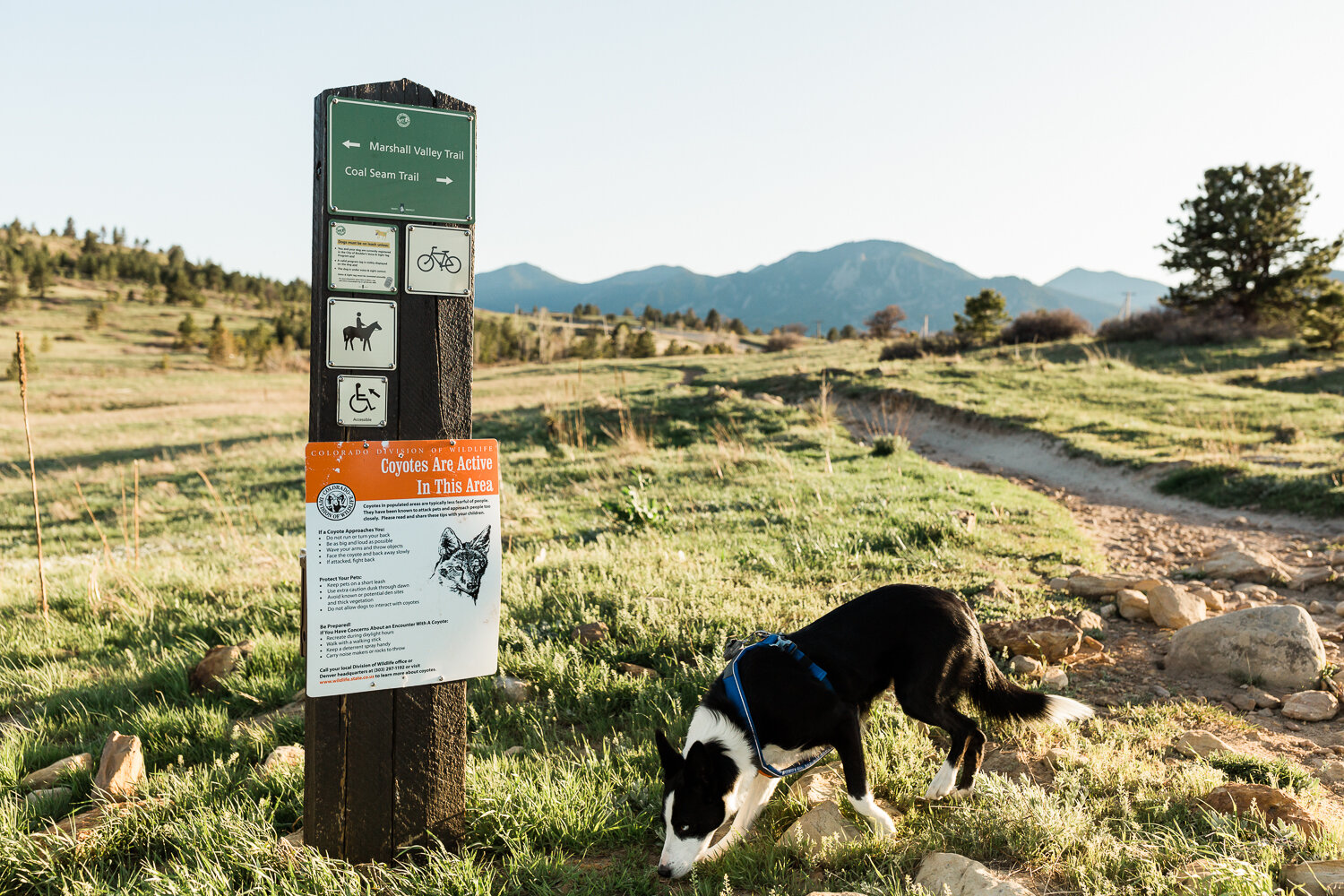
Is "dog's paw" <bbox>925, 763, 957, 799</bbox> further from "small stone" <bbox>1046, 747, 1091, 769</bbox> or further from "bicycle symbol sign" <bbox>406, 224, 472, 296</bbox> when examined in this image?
"bicycle symbol sign" <bbox>406, 224, 472, 296</bbox>

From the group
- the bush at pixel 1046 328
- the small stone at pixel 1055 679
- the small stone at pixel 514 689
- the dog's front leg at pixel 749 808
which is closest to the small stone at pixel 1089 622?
the small stone at pixel 1055 679

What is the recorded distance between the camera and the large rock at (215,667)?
4555 mm

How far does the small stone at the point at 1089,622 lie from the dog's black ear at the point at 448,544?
4.20m

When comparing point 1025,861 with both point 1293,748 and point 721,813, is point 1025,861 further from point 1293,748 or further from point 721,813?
point 1293,748

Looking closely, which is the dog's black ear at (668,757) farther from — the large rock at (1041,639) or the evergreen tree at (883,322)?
the evergreen tree at (883,322)

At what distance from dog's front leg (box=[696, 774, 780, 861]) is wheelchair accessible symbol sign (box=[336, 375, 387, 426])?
1.92 metres

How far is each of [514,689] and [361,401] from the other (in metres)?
2.24

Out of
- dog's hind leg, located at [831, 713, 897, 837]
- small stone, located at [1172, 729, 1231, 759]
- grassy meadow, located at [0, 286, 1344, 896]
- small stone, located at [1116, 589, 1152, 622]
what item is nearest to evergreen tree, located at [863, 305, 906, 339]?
grassy meadow, located at [0, 286, 1344, 896]

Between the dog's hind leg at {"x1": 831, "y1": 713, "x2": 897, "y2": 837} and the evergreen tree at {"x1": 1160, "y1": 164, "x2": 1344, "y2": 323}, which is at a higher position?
the evergreen tree at {"x1": 1160, "y1": 164, "x2": 1344, "y2": 323}

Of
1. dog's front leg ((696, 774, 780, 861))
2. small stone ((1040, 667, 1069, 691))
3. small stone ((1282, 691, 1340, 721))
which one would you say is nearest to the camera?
dog's front leg ((696, 774, 780, 861))

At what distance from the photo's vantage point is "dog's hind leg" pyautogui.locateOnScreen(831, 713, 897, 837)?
2834 mm

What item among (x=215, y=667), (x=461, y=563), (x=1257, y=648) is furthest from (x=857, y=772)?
(x=215, y=667)

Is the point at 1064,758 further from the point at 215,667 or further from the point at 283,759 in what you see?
the point at 215,667

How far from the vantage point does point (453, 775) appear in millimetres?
2900
